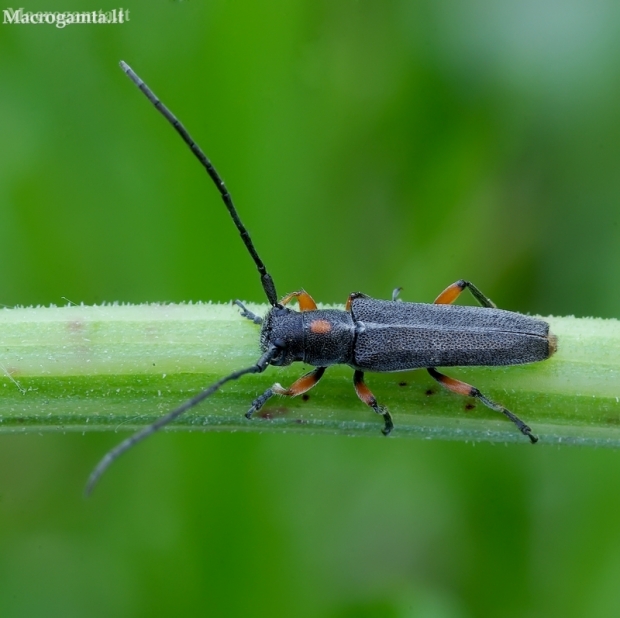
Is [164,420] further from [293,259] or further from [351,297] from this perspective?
[293,259]

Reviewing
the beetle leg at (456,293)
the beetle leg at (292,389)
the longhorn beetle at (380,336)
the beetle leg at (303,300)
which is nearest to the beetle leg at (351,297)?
the longhorn beetle at (380,336)

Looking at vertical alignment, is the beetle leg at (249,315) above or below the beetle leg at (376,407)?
above

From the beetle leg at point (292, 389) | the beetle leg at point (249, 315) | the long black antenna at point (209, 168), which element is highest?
the long black antenna at point (209, 168)

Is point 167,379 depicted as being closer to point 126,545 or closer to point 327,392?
point 327,392

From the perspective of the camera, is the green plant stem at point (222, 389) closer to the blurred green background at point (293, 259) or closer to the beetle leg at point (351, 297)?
the beetle leg at point (351, 297)

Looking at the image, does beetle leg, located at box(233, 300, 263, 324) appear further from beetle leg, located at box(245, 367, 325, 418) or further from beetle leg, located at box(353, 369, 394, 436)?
beetle leg, located at box(353, 369, 394, 436)

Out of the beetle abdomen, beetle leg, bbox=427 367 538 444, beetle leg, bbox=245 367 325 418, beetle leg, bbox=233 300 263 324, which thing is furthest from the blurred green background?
beetle leg, bbox=427 367 538 444
